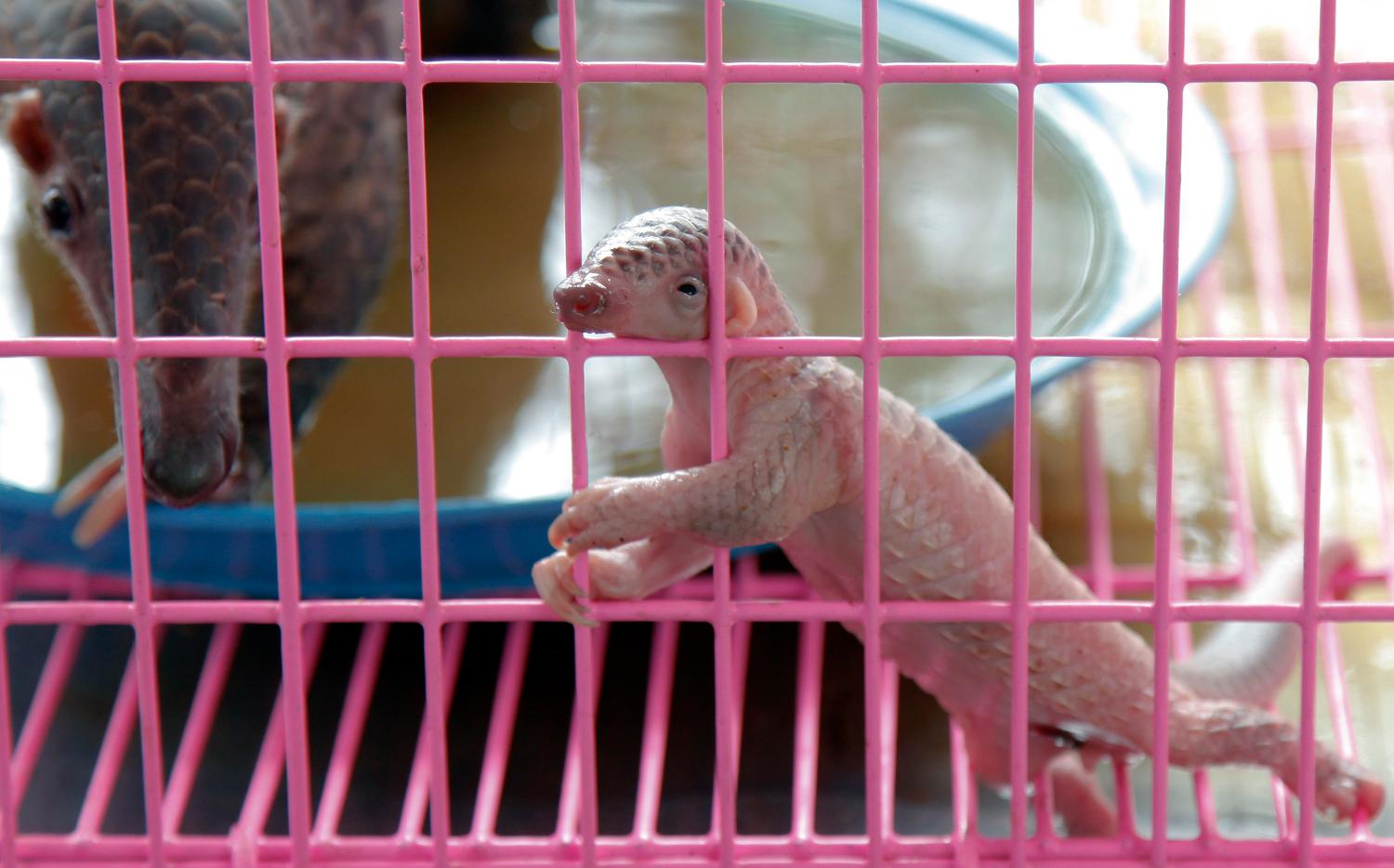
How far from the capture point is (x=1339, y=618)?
0.67 meters

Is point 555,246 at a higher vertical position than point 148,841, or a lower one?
higher

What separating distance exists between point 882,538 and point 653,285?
0.72 ft

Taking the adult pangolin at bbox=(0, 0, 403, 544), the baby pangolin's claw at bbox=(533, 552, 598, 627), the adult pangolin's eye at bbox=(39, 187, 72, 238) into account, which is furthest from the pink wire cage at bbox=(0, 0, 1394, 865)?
the adult pangolin's eye at bbox=(39, 187, 72, 238)

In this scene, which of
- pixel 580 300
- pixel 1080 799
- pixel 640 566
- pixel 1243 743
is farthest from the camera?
pixel 1080 799

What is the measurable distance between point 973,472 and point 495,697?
0.47 m

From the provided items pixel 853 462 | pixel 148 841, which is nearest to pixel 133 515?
pixel 148 841

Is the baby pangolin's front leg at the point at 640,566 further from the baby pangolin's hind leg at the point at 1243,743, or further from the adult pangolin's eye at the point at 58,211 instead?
the adult pangolin's eye at the point at 58,211

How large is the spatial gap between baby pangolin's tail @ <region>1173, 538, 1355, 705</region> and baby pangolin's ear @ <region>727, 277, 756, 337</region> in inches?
16.7

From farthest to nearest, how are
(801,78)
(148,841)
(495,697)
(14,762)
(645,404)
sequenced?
(645,404)
(495,697)
(14,762)
(148,841)
(801,78)

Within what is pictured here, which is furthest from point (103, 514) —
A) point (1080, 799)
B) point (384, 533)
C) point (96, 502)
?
point (1080, 799)

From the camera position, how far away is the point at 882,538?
2.58 feet

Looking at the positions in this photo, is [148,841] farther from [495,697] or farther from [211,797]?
[495,697]

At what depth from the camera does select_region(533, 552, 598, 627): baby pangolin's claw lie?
0.68 metres

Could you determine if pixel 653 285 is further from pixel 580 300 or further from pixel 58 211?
pixel 58 211
